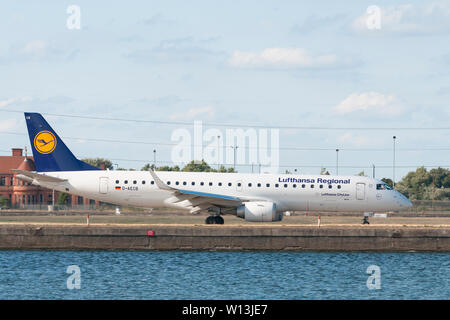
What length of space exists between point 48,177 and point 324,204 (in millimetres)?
18651

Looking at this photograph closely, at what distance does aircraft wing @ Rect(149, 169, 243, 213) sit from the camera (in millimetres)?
46812

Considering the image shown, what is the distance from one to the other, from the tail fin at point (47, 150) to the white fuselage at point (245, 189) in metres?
0.74

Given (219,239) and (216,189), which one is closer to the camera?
(219,239)

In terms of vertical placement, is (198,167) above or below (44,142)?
below

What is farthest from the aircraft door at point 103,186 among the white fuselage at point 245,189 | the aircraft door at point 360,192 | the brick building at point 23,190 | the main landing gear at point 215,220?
the brick building at point 23,190

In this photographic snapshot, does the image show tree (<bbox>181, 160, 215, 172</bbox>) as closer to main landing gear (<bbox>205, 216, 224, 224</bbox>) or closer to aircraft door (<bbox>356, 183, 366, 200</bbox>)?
main landing gear (<bbox>205, 216, 224, 224</bbox>)

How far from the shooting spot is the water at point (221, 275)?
31.3 meters

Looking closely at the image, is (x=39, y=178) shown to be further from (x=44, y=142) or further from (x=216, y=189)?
(x=216, y=189)

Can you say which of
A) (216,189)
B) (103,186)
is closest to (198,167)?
(103,186)

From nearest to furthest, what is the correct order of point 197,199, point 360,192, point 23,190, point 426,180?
point 197,199 < point 360,192 < point 23,190 < point 426,180

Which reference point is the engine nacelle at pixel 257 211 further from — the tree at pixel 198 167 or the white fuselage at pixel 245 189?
the tree at pixel 198 167

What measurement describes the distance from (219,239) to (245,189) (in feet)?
22.9

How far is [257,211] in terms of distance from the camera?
4762 centimetres

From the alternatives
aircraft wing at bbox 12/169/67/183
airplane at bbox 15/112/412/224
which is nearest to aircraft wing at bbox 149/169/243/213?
airplane at bbox 15/112/412/224
